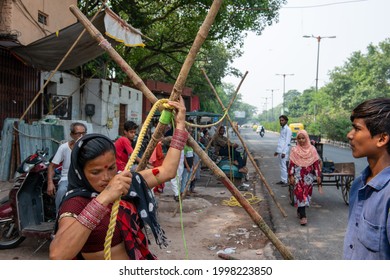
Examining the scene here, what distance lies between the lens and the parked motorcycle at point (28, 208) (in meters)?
4.41

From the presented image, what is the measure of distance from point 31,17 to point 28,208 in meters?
6.83

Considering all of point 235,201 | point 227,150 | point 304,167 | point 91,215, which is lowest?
point 235,201

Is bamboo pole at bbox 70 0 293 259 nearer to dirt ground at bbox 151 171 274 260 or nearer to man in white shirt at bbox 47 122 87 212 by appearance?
dirt ground at bbox 151 171 274 260

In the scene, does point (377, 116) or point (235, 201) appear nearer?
point (377, 116)

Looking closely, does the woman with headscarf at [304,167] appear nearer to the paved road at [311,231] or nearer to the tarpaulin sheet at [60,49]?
the paved road at [311,231]

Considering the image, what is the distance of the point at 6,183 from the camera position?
7.88m

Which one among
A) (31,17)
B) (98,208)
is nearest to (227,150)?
(31,17)

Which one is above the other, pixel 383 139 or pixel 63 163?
pixel 383 139

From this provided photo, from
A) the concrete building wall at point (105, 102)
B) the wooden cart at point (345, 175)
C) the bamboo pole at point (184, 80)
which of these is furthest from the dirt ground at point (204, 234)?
the concrete building wall at point (105, 102)

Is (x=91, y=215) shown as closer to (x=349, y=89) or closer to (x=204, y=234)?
(x=204, y=234)

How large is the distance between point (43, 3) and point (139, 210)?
1051cm

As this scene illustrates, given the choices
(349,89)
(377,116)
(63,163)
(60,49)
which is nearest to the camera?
(377,116)

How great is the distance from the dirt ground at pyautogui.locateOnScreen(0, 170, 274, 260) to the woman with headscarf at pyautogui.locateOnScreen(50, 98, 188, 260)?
3.94 feet

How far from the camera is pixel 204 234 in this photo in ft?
18.2
